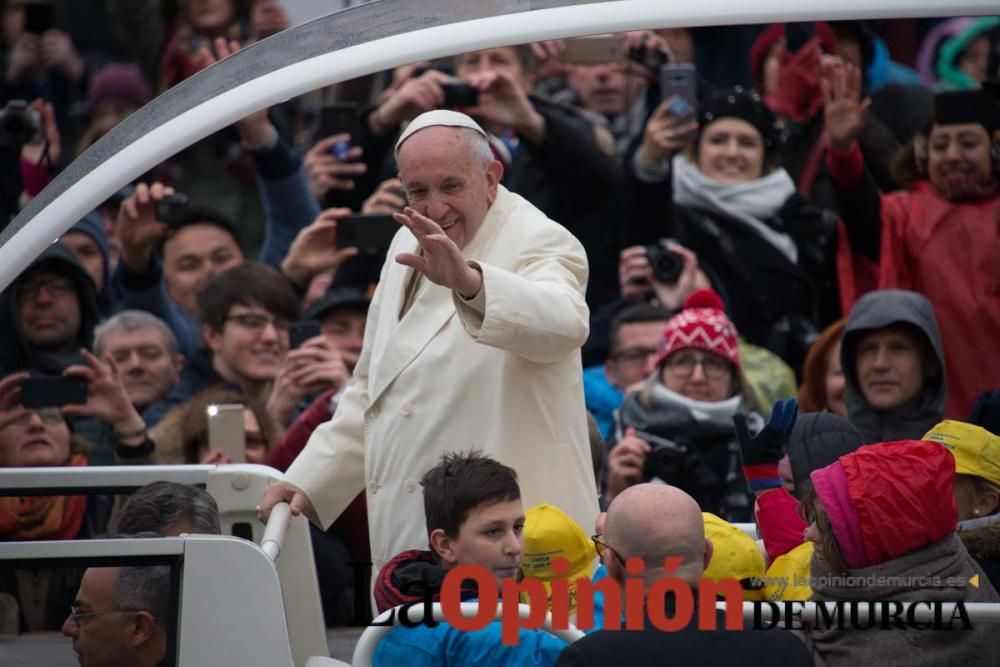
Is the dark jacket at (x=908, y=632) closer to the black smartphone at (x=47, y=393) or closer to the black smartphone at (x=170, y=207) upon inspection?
the black smartphone at (x=47, y=393)

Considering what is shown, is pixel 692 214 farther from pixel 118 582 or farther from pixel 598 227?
pixel 118 582

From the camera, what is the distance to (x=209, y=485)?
4.32m

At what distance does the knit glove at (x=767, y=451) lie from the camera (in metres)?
3.78

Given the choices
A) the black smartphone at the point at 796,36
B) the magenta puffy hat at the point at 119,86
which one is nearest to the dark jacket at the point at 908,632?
the black smartphone at the point at 796,36

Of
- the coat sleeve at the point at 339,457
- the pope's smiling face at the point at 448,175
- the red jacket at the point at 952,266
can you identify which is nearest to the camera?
the pope's smiling face at the point at 448,175

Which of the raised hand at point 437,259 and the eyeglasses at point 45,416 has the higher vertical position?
the eyeglasses at point 45,416

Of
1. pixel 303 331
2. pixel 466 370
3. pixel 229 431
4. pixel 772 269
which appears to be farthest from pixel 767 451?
pixel 772 269

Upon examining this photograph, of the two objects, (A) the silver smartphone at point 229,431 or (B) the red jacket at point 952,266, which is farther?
(B) the red jacket at point 952,266

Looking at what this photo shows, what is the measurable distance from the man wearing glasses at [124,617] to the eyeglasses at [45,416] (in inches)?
93.8

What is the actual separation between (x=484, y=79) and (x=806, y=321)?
5.06ft

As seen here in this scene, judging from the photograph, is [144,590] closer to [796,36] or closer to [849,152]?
[849,152]

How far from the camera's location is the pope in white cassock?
12.9 feet

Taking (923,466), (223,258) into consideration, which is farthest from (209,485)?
(223,258)

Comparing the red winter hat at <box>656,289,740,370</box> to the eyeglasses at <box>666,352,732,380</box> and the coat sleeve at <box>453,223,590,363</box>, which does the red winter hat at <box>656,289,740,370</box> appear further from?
the coat sleeve at <box>453,223,590,363</box>
